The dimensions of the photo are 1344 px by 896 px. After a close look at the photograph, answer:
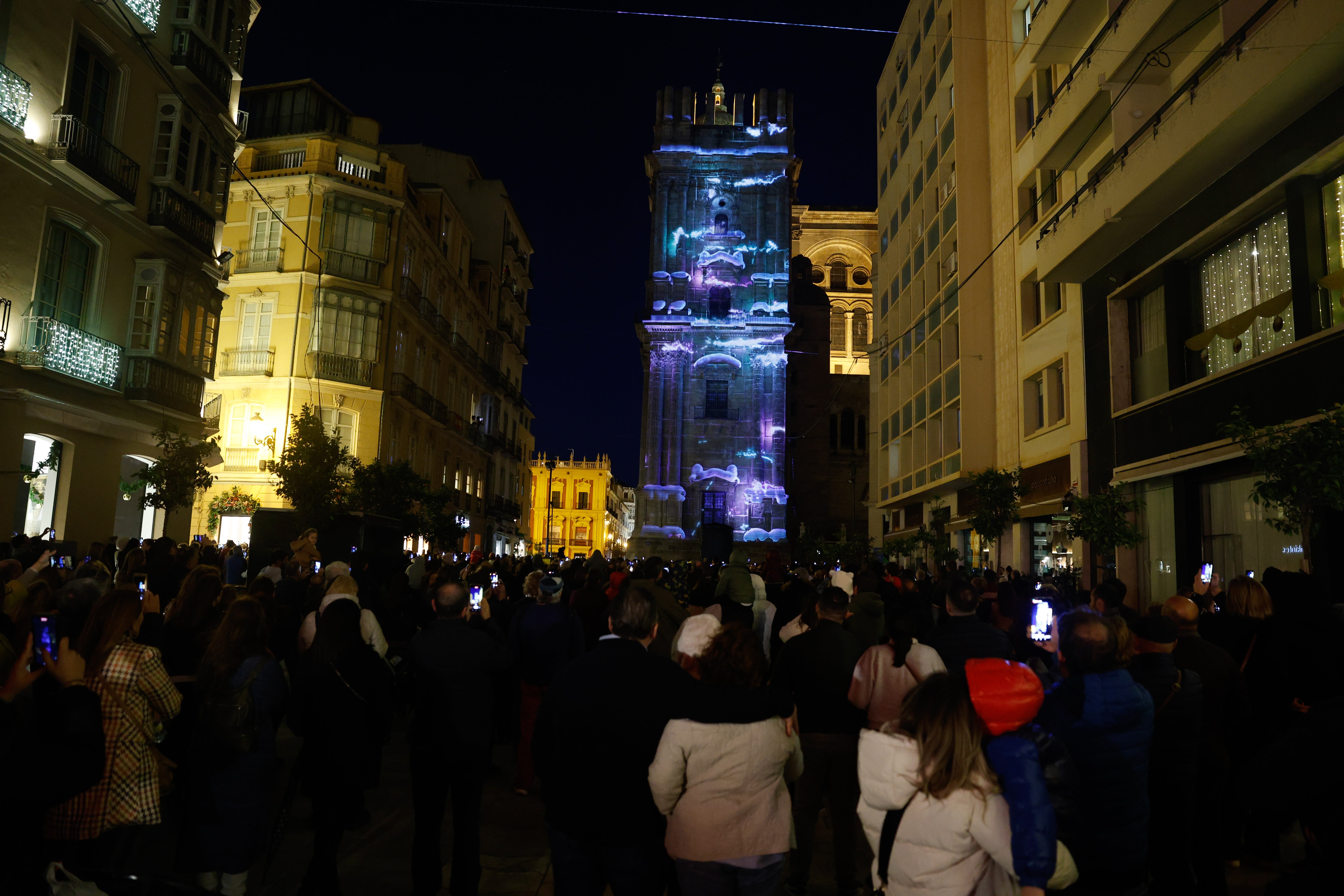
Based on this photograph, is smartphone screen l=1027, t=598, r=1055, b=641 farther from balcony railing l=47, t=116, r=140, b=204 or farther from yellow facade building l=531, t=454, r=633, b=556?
yellow facade building l=531, t=454, r=633, b=556

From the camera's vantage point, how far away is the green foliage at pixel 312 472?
21094 mm

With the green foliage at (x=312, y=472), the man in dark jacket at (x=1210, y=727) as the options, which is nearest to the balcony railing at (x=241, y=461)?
the green foliage at (x=312, y=472)

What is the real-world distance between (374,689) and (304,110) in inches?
1231

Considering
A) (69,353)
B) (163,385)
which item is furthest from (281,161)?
(69,353)

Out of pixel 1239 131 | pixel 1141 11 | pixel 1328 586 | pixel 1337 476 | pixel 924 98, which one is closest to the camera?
pixel 1337 476

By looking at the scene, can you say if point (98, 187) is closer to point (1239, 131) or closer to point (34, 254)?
point (34, 254)

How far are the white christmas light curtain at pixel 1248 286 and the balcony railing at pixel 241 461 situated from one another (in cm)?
2618

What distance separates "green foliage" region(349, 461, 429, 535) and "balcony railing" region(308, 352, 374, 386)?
4.08 m

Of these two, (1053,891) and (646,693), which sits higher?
(646,693)

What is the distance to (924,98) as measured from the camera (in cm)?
3178

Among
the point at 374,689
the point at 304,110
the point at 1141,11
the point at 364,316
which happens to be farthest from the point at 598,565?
the point at 304,110

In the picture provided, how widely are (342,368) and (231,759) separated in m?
25.9

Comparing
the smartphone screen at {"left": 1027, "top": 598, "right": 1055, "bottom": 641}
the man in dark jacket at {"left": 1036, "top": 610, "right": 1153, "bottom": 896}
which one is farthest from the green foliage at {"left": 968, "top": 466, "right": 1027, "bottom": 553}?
the man in dark jacket at {"left": 1036, "top": 610, "right": 1153, "bottom": 896}

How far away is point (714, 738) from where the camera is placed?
140 inches
